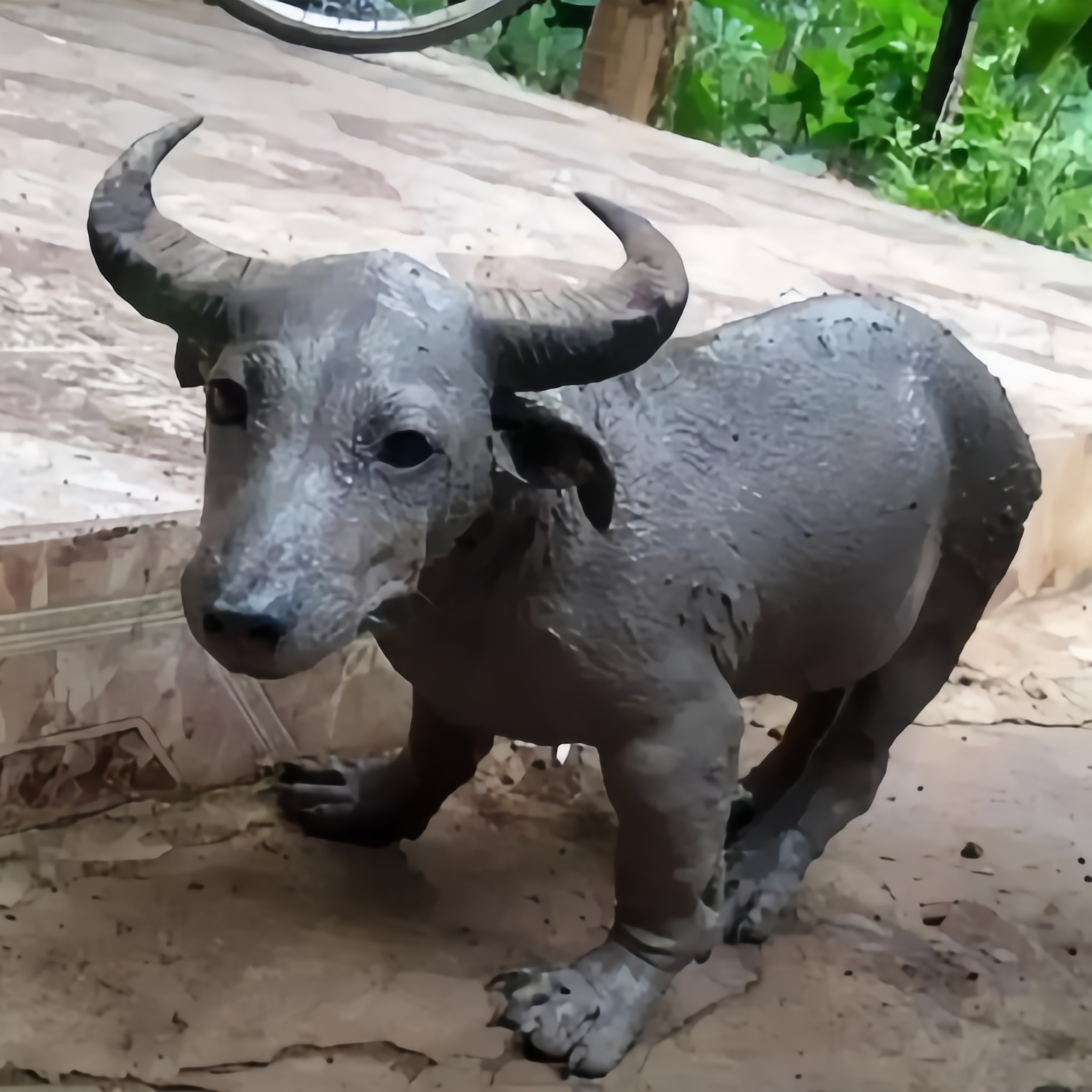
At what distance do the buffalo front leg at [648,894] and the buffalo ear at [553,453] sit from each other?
0.27 metres

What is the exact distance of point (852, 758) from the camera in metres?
1.79

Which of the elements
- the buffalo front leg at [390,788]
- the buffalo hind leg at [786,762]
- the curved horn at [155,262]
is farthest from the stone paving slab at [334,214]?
the buffalo hind leg at [786,762]

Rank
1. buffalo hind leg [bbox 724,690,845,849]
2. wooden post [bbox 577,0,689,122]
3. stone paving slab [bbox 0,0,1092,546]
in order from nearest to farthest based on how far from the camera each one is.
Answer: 1. buffalo hind leg [bbox 724,690,845,849]
2. stone paving slab [bbox 0,0,1092,546]
3. wooden post [bbox 577,0,689,122]

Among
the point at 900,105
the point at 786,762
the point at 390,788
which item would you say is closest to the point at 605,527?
the point at 390,788

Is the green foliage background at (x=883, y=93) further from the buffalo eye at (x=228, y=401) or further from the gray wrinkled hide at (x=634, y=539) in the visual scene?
the buffalo eye at (x=228, y=401)

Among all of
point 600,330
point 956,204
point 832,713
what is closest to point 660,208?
point 956,204

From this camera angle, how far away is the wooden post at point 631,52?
15.1 ft

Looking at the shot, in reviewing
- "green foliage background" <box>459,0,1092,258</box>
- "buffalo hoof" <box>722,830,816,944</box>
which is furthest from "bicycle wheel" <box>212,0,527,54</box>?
"buffalo hoof" <box>722,830,816,944</box>

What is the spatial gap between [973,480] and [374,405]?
883 mm

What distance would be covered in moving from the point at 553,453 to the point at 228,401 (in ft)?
1.00

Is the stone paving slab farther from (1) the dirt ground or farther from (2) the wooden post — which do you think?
(1) the dirt ground

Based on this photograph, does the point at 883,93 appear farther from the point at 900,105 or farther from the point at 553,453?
the point at 553,453

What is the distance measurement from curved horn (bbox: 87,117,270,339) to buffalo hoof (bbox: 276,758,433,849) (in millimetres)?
823

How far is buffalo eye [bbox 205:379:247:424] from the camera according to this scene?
43.2 inches
